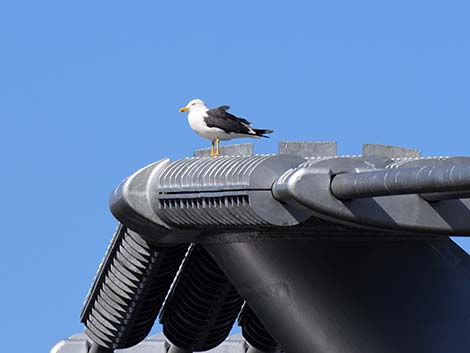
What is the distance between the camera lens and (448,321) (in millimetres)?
40438

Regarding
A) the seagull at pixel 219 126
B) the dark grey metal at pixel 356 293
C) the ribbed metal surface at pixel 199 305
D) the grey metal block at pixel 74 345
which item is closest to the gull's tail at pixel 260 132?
the seagull at pixel 219 126

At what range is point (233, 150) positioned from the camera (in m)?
40.2

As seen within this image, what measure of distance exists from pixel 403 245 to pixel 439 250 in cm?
94

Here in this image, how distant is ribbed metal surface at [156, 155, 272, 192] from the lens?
3638 cm

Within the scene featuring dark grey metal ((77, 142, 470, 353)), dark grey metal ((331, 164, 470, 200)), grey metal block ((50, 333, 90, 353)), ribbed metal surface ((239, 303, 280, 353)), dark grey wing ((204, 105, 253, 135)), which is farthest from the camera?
grey metal block ((50, 333, 90, 353))

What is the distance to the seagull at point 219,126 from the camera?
40312 mm

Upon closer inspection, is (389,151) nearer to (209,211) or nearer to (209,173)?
(209,173)

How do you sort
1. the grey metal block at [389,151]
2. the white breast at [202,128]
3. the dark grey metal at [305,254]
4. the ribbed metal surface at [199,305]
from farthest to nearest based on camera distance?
the ribbed metal surface at [199,305], the white breast at [202,128], the grey metal block at [389,151], the dark grey metal at [305,254]

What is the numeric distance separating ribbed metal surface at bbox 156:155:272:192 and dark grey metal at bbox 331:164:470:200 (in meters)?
3.43

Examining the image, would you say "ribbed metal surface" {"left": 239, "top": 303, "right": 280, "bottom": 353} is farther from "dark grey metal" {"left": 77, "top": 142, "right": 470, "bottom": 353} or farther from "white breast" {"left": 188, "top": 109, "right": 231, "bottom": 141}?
"white breast" {"left": 188, "top": 109, "right": 231, "bottom": 141}

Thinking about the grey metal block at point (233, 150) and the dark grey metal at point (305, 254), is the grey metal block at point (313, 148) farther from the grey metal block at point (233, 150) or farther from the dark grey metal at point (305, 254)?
the grey metal block at point (233, 150)

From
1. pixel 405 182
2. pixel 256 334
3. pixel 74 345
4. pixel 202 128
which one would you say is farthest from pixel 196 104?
pixel 74 345

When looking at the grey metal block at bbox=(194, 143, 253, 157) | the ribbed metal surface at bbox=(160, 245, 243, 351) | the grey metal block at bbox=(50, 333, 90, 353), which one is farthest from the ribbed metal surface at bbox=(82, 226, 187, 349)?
the grey metal block at bbox=(50, 333, 90, 353)

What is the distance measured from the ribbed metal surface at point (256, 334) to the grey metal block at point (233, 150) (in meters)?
13.5
